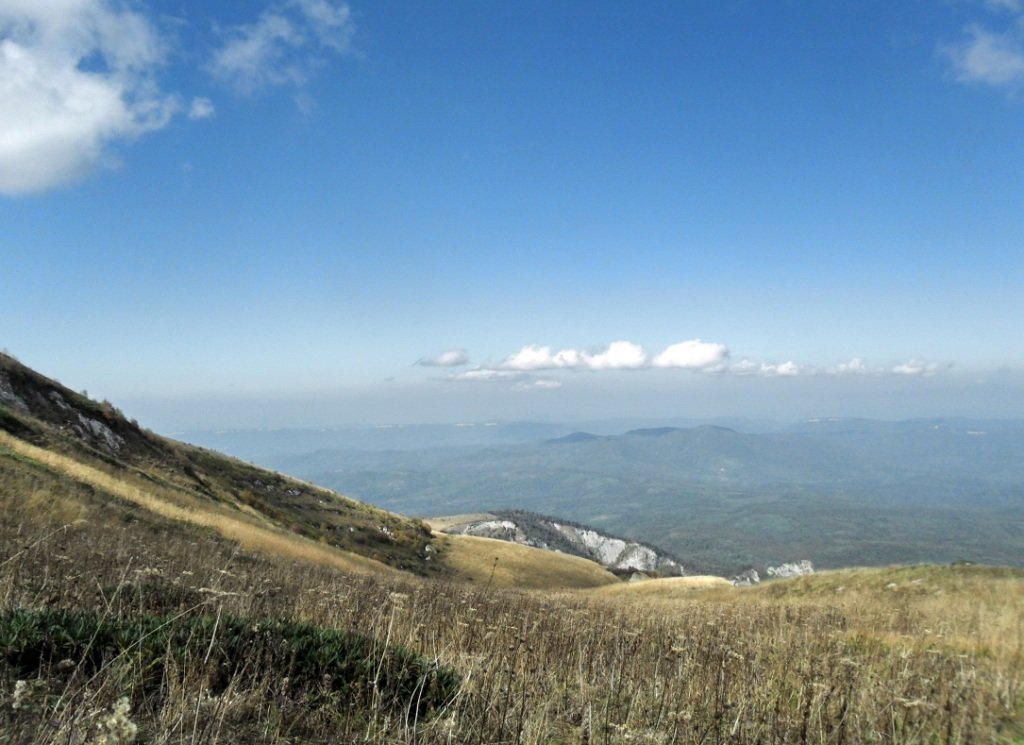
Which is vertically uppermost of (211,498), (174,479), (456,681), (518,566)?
(456,681)

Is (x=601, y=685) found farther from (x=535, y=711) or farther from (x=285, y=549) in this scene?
(x=285, y=549)

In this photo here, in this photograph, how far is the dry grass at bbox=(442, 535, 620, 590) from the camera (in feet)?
Answer: 146

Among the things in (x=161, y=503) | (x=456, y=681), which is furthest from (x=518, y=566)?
(x=456, y=681)

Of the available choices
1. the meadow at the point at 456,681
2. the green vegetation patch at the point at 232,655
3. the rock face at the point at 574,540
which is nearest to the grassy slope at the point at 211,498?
the green vegetation patch at the point at 232,655

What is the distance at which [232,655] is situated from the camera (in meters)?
3.90

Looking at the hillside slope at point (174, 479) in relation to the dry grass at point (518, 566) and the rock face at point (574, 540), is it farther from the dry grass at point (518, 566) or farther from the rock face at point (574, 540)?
the rock face at point (574, 540)

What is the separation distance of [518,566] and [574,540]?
3616 inches

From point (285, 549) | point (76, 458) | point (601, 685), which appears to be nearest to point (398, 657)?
point (601, 685)

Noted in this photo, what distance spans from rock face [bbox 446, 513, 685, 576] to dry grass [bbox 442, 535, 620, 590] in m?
55.4

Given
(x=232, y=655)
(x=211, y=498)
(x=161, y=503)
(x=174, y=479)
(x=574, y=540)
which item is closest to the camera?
(x=232, y=655)

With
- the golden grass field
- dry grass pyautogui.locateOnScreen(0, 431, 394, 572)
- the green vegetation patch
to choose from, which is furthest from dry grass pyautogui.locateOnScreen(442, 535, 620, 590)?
the green vegetation patch

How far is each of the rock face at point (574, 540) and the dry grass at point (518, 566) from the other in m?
55.4

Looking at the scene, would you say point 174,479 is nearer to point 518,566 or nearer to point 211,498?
point 211,498

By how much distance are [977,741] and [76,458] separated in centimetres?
2867
